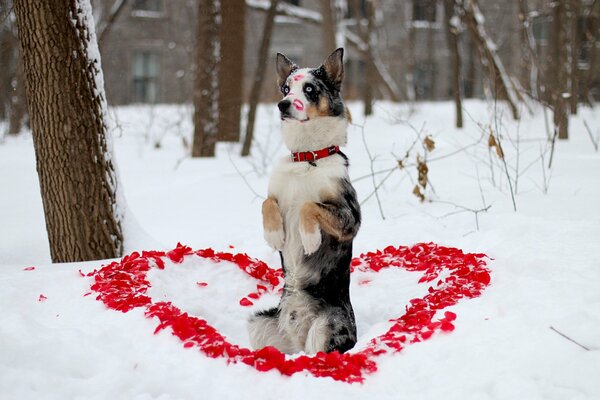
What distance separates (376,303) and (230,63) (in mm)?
8223

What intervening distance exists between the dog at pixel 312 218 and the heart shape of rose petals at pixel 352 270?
10.1 inches

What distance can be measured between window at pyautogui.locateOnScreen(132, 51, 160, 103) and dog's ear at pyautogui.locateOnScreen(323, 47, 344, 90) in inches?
895

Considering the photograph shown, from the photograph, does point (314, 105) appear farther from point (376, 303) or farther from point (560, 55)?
point (560, 55)

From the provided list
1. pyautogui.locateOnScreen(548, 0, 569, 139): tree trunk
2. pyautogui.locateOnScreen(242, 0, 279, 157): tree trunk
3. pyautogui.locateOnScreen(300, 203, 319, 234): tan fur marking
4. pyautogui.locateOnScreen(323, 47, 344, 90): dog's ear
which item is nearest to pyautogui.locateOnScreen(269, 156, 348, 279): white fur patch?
pyautogui.locateOnScreen(300, 203, 319, 234): tan fur marking

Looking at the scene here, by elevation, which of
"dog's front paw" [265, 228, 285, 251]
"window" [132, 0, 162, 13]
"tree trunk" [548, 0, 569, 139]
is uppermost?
"window" [132, 0, 162, 13]

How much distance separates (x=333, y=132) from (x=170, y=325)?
1551mm

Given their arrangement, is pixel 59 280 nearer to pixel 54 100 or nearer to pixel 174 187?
pixel 54 100

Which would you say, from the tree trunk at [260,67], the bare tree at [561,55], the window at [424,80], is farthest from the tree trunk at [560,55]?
the window at [424,80]

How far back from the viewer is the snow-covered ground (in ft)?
9.36

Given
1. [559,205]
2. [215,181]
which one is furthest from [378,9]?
[559,205]

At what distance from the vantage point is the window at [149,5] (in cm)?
2434

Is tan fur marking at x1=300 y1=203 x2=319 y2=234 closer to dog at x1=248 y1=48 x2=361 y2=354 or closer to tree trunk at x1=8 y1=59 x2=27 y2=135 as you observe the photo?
dog at x1=248 y1=48 x2=361 y2=354

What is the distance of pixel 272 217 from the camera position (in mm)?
3584

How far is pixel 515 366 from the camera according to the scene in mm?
2908
